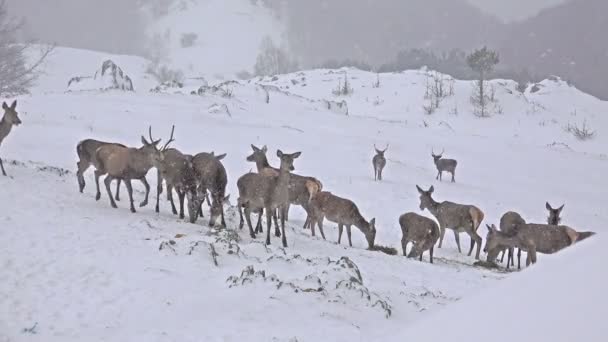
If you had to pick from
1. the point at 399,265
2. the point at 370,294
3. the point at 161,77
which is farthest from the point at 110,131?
the point at 161,77

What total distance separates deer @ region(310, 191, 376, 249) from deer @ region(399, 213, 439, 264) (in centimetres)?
92

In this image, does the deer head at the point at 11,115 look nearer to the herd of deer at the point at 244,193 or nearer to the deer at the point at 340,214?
the herd of deer at the point at 244,193

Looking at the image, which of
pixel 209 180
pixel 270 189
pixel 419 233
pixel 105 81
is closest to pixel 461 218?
pixel 419 233

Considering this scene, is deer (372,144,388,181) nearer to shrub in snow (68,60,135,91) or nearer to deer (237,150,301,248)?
deer (237,150,301,248)

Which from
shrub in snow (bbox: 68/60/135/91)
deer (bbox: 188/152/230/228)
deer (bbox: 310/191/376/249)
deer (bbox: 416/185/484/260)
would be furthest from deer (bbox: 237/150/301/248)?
shrub in snow (bbox: 68/60/135/91)

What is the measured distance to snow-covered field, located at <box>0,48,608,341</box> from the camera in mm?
5770

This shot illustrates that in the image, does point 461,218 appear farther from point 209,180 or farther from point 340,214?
point 209,180

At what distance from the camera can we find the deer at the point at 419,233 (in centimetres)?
1309

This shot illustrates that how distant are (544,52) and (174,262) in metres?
108

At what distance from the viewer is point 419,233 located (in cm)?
1336

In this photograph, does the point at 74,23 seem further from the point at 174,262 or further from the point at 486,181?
the point at 174,262

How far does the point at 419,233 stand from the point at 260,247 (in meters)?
5.50

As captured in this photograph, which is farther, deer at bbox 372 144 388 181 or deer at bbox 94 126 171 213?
deer at bbox 372 144 388 181

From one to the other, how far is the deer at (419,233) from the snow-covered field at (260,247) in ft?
2.88
